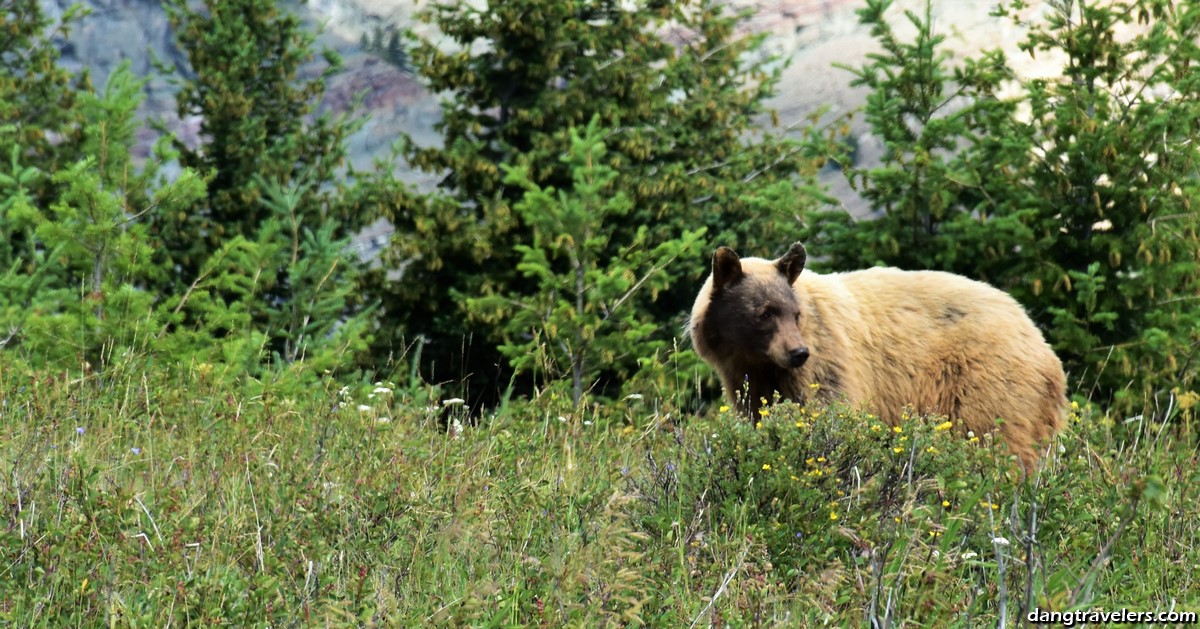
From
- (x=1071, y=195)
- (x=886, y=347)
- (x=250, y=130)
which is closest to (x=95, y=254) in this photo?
(x=886, y=347)

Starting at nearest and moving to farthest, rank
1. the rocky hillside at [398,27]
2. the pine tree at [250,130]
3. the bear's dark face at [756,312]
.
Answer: the bear's dark face at [756,312], the pine tree at [250,130], the rocky hillside at [398,27]

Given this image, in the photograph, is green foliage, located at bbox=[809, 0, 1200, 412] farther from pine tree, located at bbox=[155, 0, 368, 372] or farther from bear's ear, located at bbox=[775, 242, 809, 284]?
pine tree, located at bbox=[155, 0, 368, 372]

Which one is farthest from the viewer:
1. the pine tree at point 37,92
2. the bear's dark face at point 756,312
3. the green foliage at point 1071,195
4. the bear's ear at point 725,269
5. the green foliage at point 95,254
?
the pine tree at point 37,92

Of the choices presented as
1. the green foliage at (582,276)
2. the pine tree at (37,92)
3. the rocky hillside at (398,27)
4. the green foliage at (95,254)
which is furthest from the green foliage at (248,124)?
the rocky hillside at (398,27)

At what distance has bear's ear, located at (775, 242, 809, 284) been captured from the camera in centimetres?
676

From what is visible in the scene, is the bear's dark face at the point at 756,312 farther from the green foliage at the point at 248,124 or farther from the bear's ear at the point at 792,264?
the green foliage at the point at 248,124

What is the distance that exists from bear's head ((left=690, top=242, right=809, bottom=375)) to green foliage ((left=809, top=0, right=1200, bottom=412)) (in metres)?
2.70

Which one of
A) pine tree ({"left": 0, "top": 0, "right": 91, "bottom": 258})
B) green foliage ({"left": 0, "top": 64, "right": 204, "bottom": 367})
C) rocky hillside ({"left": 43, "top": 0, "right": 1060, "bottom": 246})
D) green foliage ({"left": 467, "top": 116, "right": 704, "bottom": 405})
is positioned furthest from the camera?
rocky hillside ({"left": 43, "top": 0, "right": 1060, "bottom": 246})

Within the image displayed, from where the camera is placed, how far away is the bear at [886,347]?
6.48 meters

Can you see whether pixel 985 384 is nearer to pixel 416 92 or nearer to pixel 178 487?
pixel 178 487

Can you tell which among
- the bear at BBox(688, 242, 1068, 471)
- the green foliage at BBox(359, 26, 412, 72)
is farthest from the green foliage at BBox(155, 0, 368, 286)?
the bear at BBox(688, 242, 1068, 471)

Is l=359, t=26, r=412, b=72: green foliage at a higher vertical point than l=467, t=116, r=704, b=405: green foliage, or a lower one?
lower

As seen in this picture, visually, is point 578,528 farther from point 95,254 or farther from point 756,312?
point 95,254

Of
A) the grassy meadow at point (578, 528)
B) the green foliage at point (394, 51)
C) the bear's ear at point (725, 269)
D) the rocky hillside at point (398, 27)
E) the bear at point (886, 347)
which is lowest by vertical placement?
the rocky hillside at point (398, 27)
